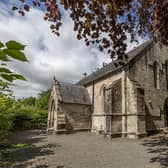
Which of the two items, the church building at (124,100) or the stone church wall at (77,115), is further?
the stone church wall at (77,115)

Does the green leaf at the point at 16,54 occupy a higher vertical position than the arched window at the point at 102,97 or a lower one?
lower

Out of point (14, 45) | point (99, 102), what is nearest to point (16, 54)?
point (14, 45)

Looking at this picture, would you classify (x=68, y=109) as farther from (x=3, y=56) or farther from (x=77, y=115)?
(x=3, y=56)

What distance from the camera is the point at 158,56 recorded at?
20234 mm

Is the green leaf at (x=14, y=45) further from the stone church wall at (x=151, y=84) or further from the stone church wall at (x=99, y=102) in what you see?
the stone church wall at (x=99, y=102)

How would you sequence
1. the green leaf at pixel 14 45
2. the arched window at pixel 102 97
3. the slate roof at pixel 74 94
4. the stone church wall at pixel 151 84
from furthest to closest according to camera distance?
the slate roof at pixel 74 94 → the arched window at pixel 102 97 → the stone church wall at pixel 151 84 → the green leaf at pixel 14 45

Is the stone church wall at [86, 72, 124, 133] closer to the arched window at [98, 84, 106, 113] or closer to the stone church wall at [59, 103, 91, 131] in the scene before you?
the arched window at [98, 84, 106, 113]

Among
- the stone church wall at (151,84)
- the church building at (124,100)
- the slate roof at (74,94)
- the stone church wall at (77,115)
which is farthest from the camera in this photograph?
the slate roof at (74,94)

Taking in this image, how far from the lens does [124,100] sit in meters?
17.5

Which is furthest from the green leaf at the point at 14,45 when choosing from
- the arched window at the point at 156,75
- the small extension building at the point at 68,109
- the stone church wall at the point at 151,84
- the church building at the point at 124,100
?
the arched window at the point at 156,75

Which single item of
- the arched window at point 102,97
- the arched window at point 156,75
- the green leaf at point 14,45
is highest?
the arched window at point 156,75

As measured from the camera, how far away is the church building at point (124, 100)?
16.5 m

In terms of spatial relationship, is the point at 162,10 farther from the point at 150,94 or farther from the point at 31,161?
the point at 150,94

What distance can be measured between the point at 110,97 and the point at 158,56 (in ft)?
26.3
